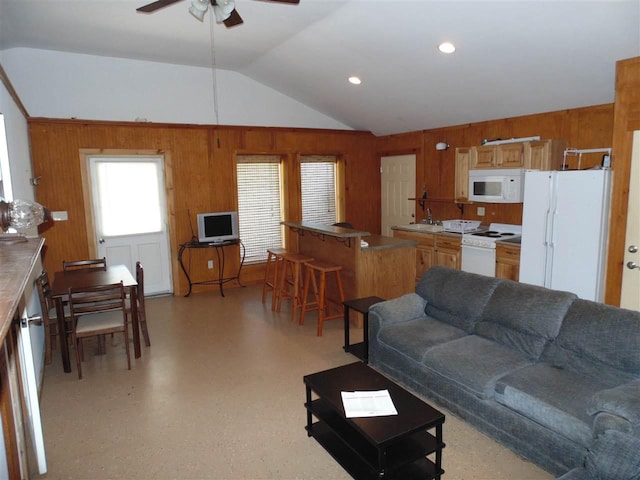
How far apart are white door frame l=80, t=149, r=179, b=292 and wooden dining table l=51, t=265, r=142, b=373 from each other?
1.31 meters

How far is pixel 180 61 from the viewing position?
227 inches

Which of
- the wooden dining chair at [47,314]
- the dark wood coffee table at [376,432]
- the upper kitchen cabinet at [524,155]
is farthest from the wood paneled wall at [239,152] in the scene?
the dark wood coffee table at [376,432]

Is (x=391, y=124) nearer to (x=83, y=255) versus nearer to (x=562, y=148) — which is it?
(x=562, y=148)

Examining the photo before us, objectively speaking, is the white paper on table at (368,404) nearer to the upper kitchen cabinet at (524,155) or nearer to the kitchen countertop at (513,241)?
the kitchen countertop at (513,241)

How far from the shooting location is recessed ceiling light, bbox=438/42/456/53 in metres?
4.09

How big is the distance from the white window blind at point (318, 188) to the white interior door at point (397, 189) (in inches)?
35.7

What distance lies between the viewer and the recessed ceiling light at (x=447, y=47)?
161 inches

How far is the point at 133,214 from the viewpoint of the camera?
5.93 metres

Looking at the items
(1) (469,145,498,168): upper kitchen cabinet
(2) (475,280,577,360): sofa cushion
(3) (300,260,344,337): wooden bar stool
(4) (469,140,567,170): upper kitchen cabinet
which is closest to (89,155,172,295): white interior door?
(3) (300,260,344,337): wooden bar stool

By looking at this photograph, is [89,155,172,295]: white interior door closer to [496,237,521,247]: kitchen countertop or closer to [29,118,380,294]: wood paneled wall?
[29,118,380,294]: wood paneled wall

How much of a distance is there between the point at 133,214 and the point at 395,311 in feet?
13.4

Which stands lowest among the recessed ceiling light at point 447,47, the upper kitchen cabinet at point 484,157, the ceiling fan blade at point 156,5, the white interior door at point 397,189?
the white interior door at point 397,189

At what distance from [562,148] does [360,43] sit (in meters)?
2.56

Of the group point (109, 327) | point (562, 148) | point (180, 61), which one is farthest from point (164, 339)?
point (562, 148)
